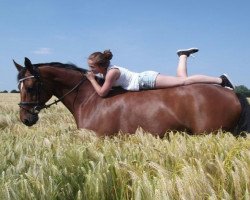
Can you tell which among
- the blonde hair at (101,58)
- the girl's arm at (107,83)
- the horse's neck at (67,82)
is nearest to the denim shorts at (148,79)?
the girl's arm at (107,83)

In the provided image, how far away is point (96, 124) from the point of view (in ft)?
22.2

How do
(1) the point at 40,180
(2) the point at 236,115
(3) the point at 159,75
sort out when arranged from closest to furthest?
(1) the point at 40,180, (2) the point at 236,115, (3) the point at 159,75

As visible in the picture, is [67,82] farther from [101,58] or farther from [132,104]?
[132,104]

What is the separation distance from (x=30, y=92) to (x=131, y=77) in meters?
1.75

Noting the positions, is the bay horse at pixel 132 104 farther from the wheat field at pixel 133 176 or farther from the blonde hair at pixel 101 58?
the wheat field at pixel 133 176

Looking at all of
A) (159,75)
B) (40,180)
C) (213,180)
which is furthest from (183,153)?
(159,75)

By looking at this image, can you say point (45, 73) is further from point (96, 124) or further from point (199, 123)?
point (199, 123)

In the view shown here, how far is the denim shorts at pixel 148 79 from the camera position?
6.69m

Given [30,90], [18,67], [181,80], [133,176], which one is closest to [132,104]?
[181,80]

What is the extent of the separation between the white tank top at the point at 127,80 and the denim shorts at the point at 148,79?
85mm

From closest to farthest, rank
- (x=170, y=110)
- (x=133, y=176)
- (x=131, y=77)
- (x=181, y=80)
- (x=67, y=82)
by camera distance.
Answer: (x=133, y=176) < (x=170, y=110) < (x=181, y=80) < (x=131, y=77) < (x=67, y=82)

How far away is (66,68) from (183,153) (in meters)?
3.94

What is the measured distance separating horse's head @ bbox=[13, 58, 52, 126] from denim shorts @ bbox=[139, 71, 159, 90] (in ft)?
5.57

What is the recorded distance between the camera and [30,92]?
23.6 ft
